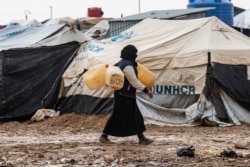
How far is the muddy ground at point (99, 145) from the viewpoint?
28.6 ft

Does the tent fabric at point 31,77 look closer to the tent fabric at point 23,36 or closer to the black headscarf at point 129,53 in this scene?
the tent fabric at point 23,36

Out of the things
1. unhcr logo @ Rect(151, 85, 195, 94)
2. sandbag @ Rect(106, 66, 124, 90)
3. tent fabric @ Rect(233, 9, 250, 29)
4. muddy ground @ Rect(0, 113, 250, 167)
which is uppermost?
tent fabric @ Rect(233, 9, 250, 29)

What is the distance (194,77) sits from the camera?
559 inches

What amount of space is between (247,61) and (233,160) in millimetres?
6037

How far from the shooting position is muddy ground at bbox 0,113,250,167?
8.71 meters

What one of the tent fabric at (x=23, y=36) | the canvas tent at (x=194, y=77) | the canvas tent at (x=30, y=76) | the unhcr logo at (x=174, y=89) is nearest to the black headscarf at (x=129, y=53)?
the canvas tent at (x=194, y=77)

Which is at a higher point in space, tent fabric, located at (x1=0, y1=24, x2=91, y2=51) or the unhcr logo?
tent fabric, located at (x1=0, y1=24, x2=91, y2=51)

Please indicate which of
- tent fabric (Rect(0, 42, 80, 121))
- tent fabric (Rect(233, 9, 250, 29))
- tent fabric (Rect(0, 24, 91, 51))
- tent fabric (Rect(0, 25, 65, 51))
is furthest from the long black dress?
tent fabric (Rect(233, 9, 250, 29))

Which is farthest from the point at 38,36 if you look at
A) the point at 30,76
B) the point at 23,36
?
the point at 30,76

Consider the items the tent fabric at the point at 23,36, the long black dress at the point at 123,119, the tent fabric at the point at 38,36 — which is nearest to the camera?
the long black dress at the point at 123,119

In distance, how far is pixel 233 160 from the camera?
881 cm

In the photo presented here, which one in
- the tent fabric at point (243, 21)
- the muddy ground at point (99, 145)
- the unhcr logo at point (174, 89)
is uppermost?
the tent fabric at point (243, 21)

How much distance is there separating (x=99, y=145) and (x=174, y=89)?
4234 millimetres

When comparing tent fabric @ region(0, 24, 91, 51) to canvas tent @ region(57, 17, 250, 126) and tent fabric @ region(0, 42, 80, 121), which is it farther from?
canvas tent @ region(57, 17, 250, 126)
